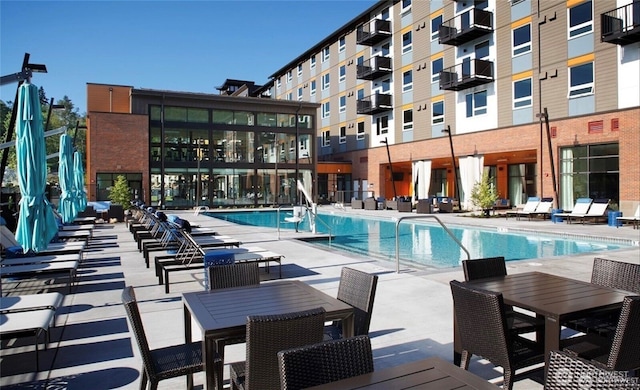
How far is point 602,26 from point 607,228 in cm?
844

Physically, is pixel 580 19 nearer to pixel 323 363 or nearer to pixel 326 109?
pixel 323 363

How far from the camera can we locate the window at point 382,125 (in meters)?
32.9

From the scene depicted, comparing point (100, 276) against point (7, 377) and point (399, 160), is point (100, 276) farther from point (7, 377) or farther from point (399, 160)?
point (399, 160)

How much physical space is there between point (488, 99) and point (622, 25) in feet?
24.8

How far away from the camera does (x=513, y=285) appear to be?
12.6 feet

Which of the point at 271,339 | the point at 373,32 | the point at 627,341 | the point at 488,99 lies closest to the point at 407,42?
the point at 373,32

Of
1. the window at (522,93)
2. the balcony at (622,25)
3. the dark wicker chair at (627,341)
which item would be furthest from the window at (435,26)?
the dark wicker chair at (627,341)

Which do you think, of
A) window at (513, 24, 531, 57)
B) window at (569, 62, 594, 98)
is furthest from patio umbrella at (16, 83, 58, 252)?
window at (513, 24, 531, 57)

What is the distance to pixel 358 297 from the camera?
363 cm

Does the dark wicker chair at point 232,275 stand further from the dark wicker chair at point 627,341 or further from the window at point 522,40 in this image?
the window at point 522,40

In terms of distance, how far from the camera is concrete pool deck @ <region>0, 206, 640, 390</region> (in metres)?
3.80

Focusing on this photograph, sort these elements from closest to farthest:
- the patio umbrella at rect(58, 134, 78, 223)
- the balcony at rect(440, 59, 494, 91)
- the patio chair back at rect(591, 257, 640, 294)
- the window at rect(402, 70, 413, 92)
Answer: the patio chair back at rect(591, 257, 640, 294) < the patio umbrella at rect(58, 134, 78, 223) < the balcony at rect(440, 59, 494, 91) < the window at rect(402, 70, 413, 92)

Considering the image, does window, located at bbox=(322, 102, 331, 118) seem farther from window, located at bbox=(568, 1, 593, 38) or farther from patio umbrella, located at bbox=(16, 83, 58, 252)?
patio umbrella, located at bbox=(16, 83, 58, 252)

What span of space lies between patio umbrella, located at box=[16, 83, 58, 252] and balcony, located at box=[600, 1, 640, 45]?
19.7 metres
